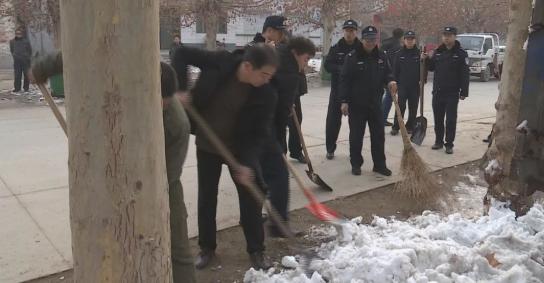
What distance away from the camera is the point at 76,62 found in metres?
1.76

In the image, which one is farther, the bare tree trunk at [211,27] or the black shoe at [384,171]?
the bare tree trunk at [211,27]

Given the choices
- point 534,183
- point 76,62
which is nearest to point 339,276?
point 534,183

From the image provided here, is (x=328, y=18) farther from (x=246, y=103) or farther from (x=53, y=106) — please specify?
(x=53, y=106)

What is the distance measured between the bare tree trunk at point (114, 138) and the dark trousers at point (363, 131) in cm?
420

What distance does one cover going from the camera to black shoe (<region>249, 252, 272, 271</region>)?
362 cm

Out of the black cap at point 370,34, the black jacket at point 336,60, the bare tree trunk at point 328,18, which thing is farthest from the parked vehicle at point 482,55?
the black cap at point 370,34

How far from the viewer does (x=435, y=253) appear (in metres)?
3.54

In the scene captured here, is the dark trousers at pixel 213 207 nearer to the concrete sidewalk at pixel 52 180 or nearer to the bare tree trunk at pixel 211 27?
the concrete sidewalk at pixel 52 180

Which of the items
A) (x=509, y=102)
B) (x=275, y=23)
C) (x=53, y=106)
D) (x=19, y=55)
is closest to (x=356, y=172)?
(x=509, y=102)

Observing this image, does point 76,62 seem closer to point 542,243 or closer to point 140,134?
point 140,134

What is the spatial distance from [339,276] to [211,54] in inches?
64.6

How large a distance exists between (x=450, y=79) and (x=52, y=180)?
514 centimetres

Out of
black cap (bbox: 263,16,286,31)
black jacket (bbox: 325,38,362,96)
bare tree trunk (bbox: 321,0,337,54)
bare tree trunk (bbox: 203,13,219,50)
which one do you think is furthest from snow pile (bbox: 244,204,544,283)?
bare tree trunk (bbox: 321,0,337,54)

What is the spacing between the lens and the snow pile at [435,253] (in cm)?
334
